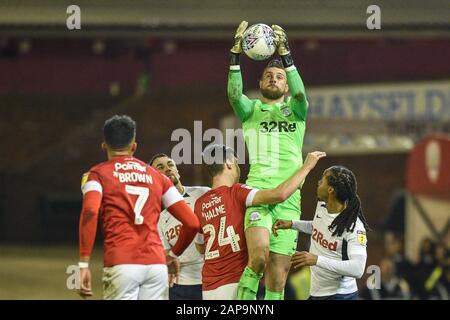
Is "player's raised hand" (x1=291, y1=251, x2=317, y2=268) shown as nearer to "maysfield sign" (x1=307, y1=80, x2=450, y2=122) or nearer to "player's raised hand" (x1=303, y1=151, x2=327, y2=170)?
"player's raised hand" (x1=303, y1=151, x2=327, y2=170)

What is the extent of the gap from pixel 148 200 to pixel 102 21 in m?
14.0

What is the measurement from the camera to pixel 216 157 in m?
9.40

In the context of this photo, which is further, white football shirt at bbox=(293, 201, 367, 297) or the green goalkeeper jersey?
the green goalkeeper jersey

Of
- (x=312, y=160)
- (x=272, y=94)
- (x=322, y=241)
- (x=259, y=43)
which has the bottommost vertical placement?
(x=322, y=241)

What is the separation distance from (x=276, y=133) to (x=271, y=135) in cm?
5

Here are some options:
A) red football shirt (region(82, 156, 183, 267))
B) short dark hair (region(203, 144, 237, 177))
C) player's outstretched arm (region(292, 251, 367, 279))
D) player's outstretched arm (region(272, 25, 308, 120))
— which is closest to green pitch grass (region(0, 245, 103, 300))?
player's outstretched arm (region(272, 25, 308, 120))

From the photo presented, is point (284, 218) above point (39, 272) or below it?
above

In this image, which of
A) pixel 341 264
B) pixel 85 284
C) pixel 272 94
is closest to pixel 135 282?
pixel 85 284

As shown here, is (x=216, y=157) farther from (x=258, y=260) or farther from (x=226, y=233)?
(x=258, y=260)

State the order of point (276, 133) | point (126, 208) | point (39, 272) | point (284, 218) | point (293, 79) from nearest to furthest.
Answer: point (126, 208), point (293, 79), point (284, 218), point (276, 133), point (39, 272)

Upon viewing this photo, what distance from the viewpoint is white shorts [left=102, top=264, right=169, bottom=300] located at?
8.27 m

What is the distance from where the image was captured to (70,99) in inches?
1073

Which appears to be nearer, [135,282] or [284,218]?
[135,282]

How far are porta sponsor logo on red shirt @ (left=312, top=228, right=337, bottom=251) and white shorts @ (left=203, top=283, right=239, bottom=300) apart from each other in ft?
2.89
